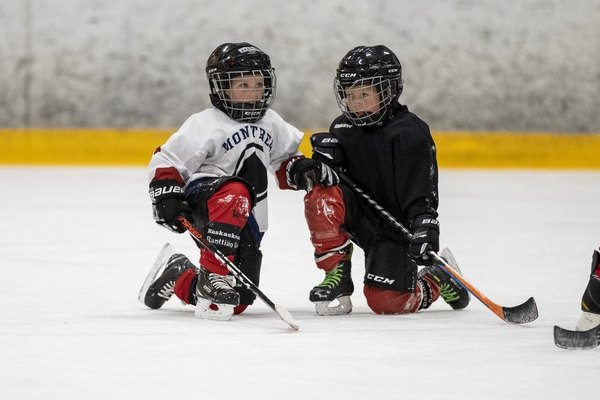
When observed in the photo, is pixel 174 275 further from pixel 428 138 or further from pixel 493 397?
pixel 493 397

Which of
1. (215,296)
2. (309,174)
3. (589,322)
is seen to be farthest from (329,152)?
(589,322)

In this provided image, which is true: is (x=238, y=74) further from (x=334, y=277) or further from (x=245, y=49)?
(x=334, y=277)

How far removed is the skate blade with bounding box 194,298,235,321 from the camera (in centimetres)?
249

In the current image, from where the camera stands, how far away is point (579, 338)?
211cm

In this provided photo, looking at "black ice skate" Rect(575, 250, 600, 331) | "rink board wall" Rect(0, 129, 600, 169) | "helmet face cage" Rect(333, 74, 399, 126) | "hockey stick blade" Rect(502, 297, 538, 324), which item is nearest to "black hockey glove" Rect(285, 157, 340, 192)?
"helmet face cage" Rect(333, 74, 399, 126)

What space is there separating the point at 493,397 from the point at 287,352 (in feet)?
1.58

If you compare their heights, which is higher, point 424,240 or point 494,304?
point 424,240

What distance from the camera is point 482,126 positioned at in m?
6.68

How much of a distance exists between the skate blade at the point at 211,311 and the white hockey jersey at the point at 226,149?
265mm

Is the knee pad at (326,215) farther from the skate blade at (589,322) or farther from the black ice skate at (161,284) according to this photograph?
the skate blade at (589,322)

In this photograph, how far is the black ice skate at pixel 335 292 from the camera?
8.55ft

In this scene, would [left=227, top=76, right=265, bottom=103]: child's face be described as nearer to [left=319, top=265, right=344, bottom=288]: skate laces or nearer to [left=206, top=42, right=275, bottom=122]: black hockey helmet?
[left=206, top=42, right=275, bottom=122]: black hockey helmet

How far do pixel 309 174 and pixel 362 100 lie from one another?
8.4 inches

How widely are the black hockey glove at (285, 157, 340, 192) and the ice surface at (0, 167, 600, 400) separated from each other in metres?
0.30
